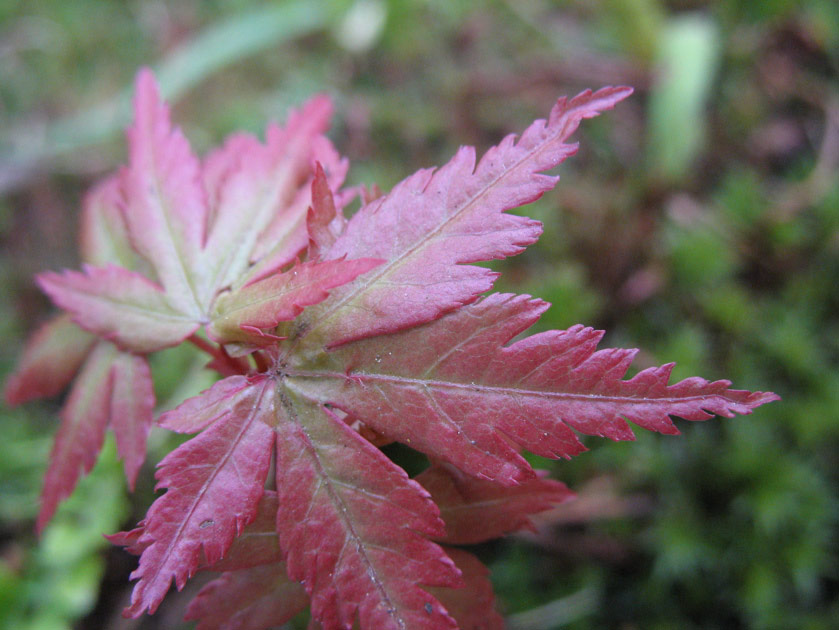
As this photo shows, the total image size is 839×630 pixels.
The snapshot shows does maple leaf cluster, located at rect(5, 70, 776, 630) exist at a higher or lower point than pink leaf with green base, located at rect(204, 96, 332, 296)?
lower

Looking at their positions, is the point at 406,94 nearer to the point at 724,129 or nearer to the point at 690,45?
the point at 690,45

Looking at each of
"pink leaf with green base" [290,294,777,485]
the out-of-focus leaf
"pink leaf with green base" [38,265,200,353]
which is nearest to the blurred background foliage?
the out-of-focus leaf

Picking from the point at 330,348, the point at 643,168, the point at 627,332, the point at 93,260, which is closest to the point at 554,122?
the point at 330,348

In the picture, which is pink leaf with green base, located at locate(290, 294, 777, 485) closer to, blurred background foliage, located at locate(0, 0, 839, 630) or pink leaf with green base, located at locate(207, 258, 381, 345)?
pink leaf with green base, located at locate(207, 258, 381, 345)

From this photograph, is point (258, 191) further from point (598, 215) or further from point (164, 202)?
point (598, 215)

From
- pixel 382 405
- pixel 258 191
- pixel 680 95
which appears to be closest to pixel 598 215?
pixel 680 95

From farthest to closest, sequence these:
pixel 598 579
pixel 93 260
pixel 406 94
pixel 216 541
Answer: pixel 406 94 → pixel 598 579 → pixel 93 260 → pixel 216 541

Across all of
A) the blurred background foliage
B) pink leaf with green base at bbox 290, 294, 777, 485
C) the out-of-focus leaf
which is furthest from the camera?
the out-of-focus leaf
